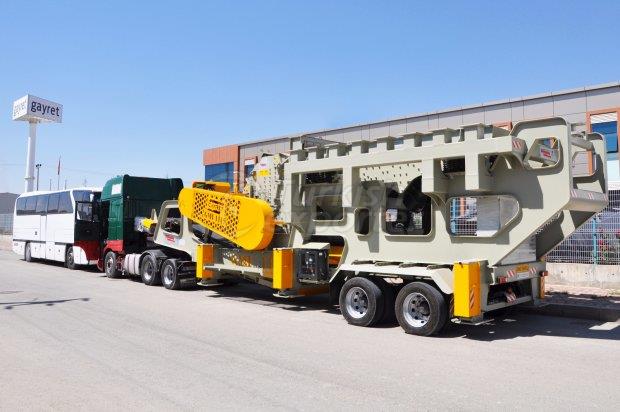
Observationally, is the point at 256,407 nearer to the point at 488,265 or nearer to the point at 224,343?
the point at 224,343

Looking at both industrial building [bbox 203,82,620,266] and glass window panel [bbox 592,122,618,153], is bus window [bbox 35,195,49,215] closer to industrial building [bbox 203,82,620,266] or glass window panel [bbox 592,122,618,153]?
industrial building [bbox 203,82,620,266]

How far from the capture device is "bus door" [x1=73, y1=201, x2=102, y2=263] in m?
18.1


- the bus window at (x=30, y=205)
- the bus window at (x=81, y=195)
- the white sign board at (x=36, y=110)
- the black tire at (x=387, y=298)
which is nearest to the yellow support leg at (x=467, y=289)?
the black tire at (x=387, y=298)

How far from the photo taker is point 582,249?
504 inches

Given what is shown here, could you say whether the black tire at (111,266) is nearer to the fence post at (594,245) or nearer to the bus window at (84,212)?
the bus window at (84,212)

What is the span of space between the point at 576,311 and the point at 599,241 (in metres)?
3.79

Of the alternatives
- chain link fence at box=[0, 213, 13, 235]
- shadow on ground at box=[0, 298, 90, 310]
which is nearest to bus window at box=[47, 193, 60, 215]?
shadow on ground at box=[0, 298, 90, 310]

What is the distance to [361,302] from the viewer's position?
8695 mm

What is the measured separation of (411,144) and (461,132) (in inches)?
34.5

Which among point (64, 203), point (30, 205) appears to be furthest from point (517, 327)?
point (30, 205)

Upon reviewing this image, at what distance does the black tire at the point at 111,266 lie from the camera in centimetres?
1609

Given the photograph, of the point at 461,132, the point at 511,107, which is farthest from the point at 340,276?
the point at 511,107

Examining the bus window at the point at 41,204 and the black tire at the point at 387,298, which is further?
the bus window at the point at 41,204

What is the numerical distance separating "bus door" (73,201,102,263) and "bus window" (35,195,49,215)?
366 cm
